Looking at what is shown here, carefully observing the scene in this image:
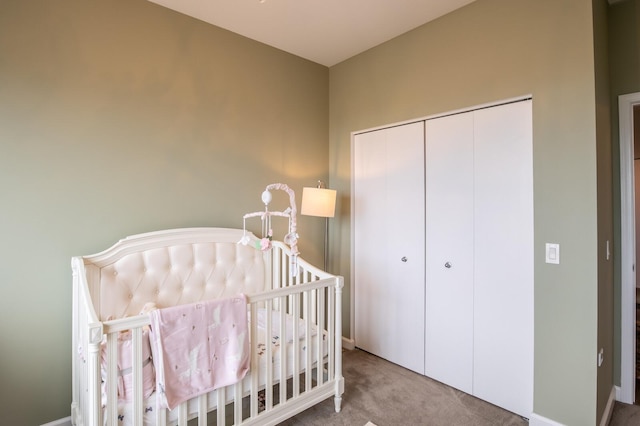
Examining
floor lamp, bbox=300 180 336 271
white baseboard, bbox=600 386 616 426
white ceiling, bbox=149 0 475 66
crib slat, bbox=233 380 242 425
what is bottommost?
white baseboard, bbox=600 386 616 426

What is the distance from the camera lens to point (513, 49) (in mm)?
2041

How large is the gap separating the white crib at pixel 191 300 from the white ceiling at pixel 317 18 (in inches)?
60.1

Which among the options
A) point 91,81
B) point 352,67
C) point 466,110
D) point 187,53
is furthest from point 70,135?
point 466,110

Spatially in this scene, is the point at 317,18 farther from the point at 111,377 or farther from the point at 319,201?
the point at 111,377

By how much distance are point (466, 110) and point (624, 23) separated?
1049mm

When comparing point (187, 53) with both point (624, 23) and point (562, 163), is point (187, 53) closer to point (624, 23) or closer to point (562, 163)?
point (562, 163)

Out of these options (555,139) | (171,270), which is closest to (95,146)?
(171,270)

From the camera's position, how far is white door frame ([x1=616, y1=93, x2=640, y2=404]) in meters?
2.12

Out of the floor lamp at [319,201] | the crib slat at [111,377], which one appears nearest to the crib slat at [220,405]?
the crib slat at [111,377]

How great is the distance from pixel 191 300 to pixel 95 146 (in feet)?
3.70

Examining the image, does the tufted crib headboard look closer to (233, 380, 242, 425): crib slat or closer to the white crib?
the white crib

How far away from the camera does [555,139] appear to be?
1859 mm

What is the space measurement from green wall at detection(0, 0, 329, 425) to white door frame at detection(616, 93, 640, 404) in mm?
2537

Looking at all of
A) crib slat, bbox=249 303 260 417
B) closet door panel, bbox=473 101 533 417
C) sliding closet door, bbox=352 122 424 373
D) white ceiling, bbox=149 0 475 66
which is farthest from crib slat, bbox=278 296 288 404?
white ceiling, bbox=149 0 475 66
